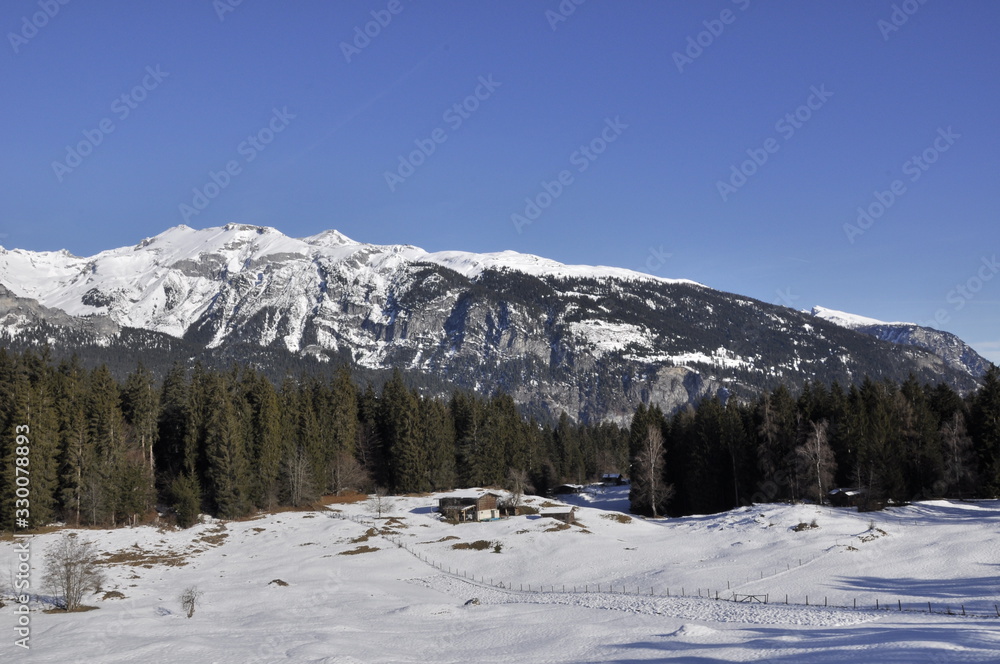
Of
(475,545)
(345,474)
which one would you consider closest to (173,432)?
(345,474)

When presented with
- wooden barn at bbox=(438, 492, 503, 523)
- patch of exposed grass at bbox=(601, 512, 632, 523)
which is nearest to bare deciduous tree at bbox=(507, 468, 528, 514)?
wooden barn at bbox=(438, 492, 503, 523)

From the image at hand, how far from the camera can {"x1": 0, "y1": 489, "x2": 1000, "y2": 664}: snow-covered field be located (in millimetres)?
37969

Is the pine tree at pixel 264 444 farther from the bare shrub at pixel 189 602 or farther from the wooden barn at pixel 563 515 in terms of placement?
the bare shrub at pixel 189 602

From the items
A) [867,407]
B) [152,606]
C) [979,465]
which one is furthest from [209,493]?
[979,465]

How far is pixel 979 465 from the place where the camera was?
279 ft

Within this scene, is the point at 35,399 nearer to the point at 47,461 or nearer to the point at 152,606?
the point at 47,461

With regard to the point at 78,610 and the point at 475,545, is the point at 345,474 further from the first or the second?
the point at 78,610

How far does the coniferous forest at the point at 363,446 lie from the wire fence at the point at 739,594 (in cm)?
3185

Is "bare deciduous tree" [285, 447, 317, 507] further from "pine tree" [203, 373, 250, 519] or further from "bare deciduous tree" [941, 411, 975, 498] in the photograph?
"bare deciduous tree" [941, 411, 975, 498]

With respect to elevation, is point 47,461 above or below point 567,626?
above

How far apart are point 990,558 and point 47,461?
287ft

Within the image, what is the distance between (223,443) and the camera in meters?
89.4

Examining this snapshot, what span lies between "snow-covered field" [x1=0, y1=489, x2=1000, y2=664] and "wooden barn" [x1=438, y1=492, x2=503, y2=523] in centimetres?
299

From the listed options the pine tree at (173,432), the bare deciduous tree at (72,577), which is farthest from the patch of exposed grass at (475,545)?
the pine tree at (173,432)
